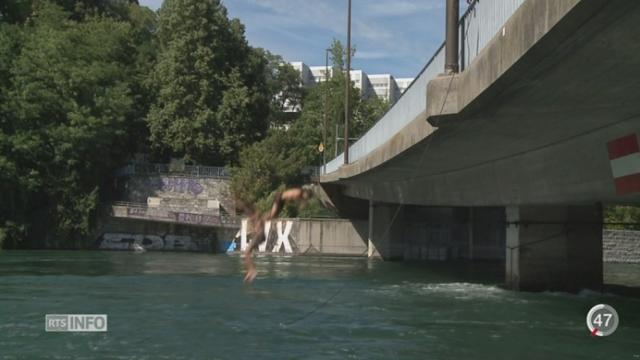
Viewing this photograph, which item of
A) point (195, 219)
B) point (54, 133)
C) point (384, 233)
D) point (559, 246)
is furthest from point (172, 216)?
point (559, 246)

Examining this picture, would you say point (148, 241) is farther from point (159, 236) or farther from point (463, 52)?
point (463, 52)

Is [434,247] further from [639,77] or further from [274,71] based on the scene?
[274,71]

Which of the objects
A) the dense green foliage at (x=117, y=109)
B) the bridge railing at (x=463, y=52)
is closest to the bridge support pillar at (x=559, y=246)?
the bridge railing at (x=463, y=52)

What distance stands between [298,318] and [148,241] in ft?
167

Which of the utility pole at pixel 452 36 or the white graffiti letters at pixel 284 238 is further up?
the utility pole at pixel 452 36

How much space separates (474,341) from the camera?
54.5 ft

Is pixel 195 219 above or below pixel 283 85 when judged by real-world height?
below

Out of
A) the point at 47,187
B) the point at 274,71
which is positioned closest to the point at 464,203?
the point at 47,187

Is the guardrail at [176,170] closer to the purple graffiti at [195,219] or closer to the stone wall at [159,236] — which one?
the purple graffiti at [195,219]

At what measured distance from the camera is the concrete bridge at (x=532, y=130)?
9.67 meters

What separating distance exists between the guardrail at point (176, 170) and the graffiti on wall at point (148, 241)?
336 inches

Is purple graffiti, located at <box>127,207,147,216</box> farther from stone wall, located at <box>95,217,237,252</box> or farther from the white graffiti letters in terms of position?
the white graffiti letters

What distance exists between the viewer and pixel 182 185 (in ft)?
243

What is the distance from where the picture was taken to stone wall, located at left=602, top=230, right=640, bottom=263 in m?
→ 54.8
